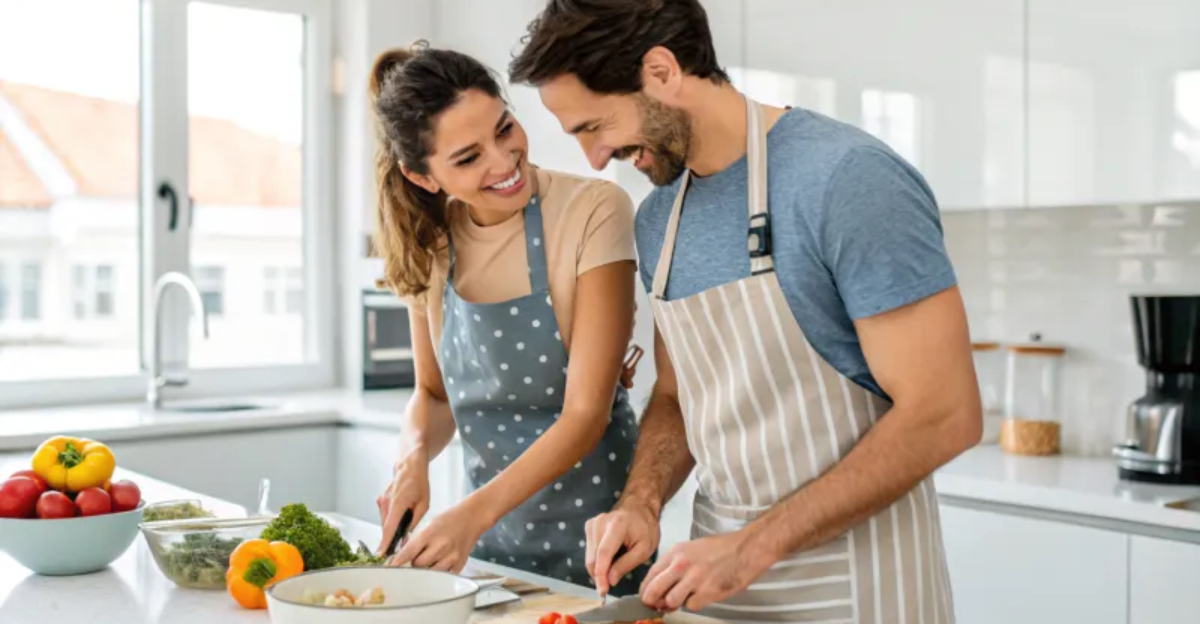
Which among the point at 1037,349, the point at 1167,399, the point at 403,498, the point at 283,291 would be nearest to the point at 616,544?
the point at 403,498

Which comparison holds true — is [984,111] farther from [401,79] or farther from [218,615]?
[218,615]

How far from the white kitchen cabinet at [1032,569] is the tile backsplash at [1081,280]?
62 centimetres

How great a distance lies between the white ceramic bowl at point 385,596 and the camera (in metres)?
1.19

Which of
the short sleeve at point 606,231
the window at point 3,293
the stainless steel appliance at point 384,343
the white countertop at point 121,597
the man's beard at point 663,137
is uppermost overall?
the man's beard at point 663,137

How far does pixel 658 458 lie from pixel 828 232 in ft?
1.53

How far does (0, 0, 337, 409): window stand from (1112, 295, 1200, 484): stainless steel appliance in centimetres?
280

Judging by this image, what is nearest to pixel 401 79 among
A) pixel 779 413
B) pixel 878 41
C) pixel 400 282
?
pixel 400 282

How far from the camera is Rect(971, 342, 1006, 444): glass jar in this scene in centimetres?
323

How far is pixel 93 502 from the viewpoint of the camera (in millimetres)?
1751

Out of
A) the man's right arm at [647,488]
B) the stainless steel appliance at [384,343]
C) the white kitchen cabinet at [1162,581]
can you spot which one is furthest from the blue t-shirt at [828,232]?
the stainless steel appliance at [384,343]

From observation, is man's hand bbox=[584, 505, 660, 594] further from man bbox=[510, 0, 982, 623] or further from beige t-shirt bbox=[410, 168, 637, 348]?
beige t-shirt bbox=[410, 168, 637, 348]

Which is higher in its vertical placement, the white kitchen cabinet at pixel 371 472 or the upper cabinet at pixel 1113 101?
the upper cabinet at pixel 1113 101

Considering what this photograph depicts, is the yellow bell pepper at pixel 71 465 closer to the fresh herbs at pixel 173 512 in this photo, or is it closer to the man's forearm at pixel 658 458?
the fresh herbs at pixel 173 512

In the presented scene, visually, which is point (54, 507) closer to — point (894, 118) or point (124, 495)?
point (124, 495)
